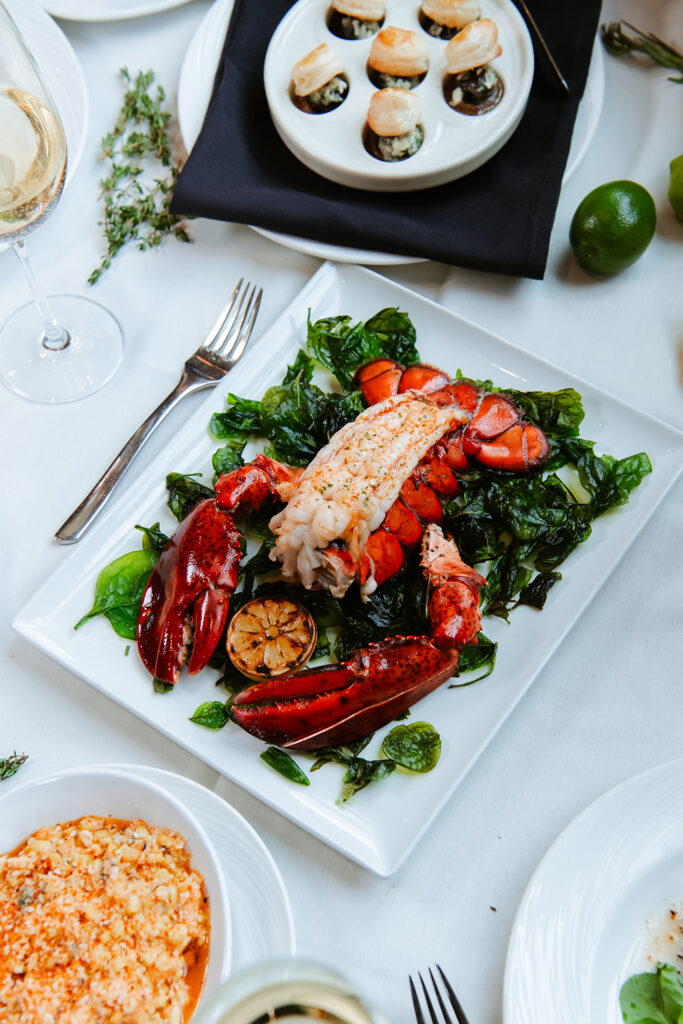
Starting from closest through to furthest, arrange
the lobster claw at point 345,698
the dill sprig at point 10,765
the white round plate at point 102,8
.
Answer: the lobster claw at point 345,698 < the dill sprig at point 10,765 < the white round plate at point 102,8

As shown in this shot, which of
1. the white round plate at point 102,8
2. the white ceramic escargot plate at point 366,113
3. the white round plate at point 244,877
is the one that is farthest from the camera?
the white round plate at point 102,8

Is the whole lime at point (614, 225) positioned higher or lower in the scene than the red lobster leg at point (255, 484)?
higher

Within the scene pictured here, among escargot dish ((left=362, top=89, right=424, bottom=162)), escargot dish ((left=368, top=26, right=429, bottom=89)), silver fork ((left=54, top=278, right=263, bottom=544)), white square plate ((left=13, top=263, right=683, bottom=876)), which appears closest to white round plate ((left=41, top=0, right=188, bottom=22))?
escargot dish ((left=368, top=26, right=429, bottom=89))

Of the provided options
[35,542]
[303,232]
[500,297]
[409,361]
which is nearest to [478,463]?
[409,361]

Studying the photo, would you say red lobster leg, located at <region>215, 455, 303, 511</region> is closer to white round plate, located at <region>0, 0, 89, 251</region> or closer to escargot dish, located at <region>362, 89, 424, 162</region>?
escargot dish, located at <region>362, 89, 424, 162</region>

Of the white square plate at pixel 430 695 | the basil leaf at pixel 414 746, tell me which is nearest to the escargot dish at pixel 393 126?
the white square plate at pixel 430 695

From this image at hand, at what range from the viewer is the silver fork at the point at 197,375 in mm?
1992

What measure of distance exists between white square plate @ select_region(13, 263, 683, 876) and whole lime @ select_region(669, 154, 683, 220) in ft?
1.99

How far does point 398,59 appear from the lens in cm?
219

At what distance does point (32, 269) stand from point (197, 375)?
18.3 inches

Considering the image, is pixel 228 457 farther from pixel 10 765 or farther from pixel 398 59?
pixel 398 59

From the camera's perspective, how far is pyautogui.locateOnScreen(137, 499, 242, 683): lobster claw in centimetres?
172

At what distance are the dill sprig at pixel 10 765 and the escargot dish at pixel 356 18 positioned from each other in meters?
1.99

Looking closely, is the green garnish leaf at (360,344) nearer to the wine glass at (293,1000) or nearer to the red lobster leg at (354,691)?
the red lobster leg at (354,691)
